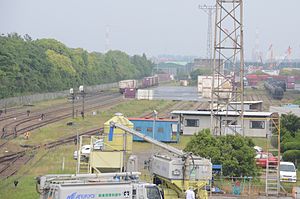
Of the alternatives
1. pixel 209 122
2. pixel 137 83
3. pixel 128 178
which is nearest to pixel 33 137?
pixel 209 122

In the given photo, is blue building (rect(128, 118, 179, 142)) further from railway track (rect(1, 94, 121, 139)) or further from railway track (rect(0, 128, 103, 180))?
railway track (rect(1, 94, 121, 139))

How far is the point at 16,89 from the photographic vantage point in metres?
53.8

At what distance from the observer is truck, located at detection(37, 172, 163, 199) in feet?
34.7

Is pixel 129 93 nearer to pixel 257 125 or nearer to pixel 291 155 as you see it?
pixel 257 125

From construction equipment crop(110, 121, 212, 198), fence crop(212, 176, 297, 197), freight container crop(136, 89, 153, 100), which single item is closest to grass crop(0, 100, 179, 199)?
construction equipment crop(110, 121, 212, 198)

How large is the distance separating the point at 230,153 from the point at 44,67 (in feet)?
152

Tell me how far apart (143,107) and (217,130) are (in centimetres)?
2567

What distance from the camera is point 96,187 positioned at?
420 inches

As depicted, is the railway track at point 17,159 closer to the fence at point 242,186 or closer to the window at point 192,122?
the window at point 192,122

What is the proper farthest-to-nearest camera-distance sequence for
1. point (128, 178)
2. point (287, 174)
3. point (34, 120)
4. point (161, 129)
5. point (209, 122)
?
point (34, 120), point (209, 122), point (161, 129), point (287, 174), point (128, 178)

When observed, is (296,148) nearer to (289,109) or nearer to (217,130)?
(217,130)

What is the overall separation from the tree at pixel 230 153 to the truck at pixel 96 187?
7.07 metres

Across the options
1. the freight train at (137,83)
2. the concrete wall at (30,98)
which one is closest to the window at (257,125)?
the concrete wall at (30,98)

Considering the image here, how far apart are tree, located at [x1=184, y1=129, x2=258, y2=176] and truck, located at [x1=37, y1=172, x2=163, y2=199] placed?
23.2ft
